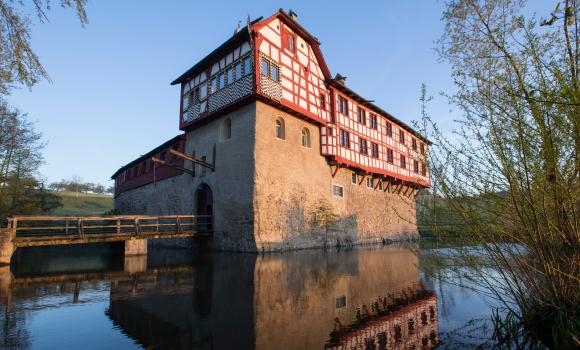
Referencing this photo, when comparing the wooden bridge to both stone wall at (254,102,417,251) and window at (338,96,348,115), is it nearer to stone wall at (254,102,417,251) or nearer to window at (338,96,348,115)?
stone wall at (254,102,417,251)

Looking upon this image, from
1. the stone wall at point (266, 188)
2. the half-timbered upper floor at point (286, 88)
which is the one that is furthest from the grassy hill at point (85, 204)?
the half-timbered upper floor at point (286, 88)

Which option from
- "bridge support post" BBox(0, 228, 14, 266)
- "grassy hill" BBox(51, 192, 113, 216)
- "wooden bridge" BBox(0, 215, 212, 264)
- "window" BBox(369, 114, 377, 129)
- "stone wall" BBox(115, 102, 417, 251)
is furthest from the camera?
"grassy hill" BBox(51, 192, 113, 216)

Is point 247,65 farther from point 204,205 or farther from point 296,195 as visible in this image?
point 204,205

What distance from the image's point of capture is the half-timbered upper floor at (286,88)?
15.5 metres

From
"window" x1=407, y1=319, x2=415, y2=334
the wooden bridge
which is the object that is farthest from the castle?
"window" x1=407, y1=319, x2=415, y2=334

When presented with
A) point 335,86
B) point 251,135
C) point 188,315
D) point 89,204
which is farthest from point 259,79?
point 89,204

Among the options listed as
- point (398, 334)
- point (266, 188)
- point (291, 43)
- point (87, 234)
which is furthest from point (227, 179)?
point (398, 334)

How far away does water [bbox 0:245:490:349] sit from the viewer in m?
4.08

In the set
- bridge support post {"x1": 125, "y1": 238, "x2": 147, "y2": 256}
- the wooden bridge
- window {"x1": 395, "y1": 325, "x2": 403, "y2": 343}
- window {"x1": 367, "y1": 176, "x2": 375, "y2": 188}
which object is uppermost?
window {"x1": 367, "y1": 176, "x2": 375, "y2": 188}

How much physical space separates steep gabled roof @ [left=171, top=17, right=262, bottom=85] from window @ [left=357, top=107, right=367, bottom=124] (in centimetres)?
999

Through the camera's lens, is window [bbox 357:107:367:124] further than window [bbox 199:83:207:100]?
Yes

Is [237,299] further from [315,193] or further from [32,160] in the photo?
[32,160]

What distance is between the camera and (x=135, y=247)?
46.3 ft

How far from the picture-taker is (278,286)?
7504 millimetres
